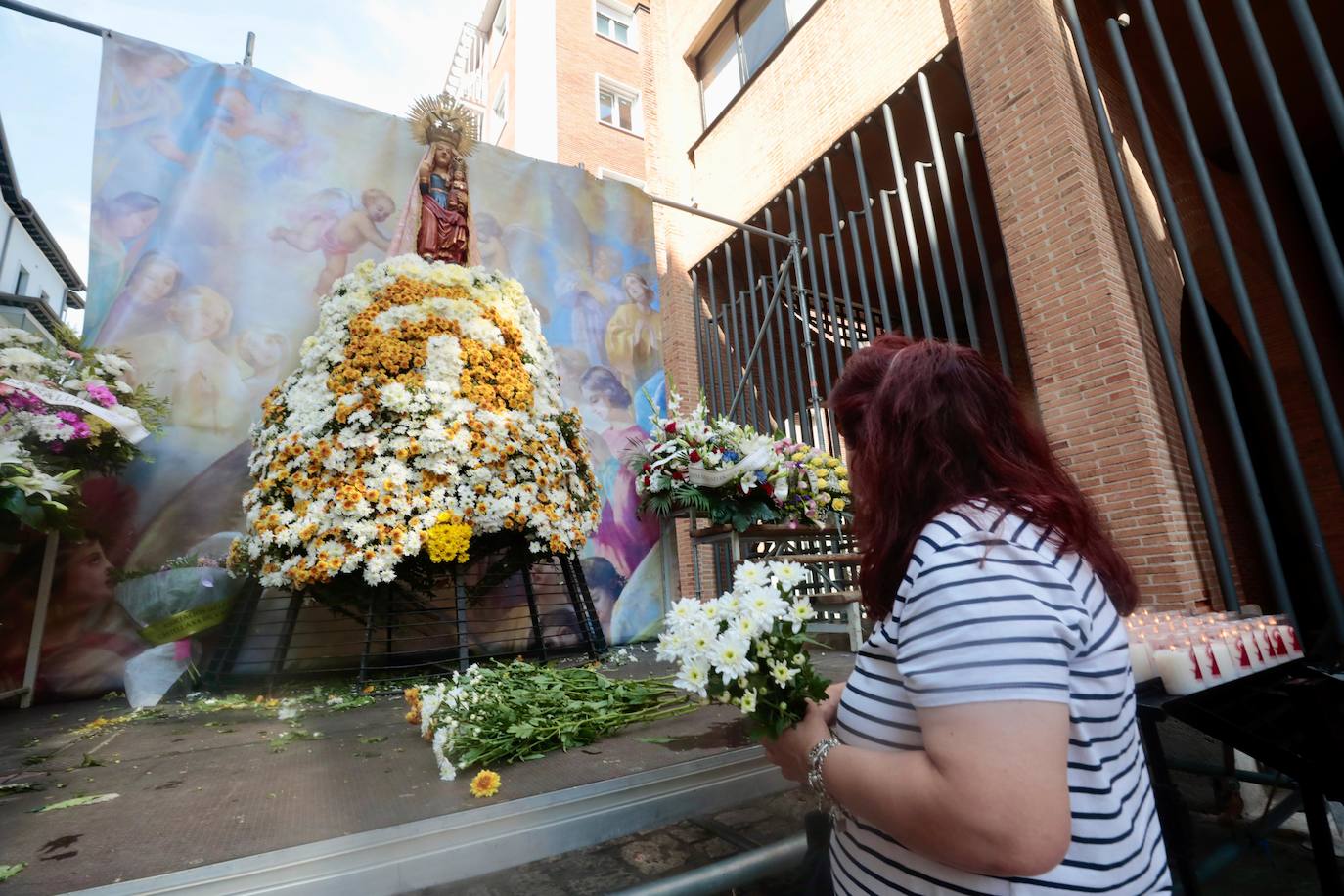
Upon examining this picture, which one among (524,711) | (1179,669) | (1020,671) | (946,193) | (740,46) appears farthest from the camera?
(740,46)

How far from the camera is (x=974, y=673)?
78 centimetres

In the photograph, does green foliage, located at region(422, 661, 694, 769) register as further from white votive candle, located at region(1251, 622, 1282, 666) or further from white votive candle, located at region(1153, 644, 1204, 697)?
white votive candle, located at region(1251, 622, 1282, 666)

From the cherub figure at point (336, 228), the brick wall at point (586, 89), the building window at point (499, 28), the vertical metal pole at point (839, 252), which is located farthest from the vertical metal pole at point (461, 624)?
the building window at point (499, 28)

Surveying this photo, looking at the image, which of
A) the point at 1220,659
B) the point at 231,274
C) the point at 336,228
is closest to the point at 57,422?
the point at 231,274

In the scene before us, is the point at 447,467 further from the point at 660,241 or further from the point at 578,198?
the point at 660,241

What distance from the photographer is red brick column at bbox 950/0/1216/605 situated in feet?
12.8

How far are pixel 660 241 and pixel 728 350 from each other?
6.12 feet

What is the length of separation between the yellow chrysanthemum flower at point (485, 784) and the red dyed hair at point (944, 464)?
1.45 m

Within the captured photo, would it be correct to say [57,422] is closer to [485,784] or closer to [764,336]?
[485,784]

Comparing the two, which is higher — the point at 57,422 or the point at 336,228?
the point at 336,228

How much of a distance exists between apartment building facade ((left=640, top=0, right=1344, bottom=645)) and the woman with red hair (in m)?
3.39

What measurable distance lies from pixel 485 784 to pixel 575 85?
14846mm

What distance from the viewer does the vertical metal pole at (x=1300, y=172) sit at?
10.6ft

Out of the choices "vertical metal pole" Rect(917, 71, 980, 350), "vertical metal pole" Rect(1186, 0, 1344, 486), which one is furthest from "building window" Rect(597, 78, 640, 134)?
"vertical metal pole" Rect(1186, 0, 1344, 486)
